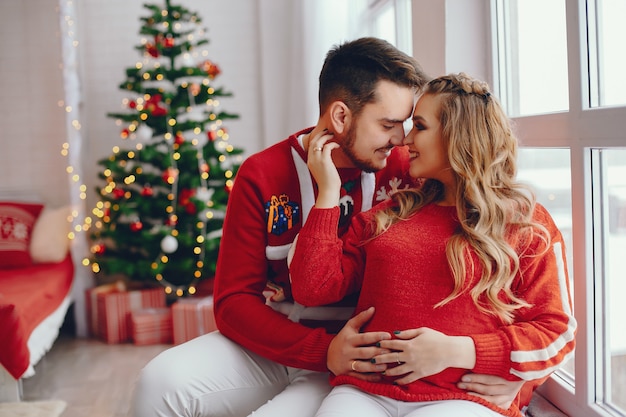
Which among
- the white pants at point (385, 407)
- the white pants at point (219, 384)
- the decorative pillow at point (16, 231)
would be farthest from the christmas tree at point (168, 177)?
the white pants at point (385, 407)

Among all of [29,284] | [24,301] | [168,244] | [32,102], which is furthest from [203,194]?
[32,102]

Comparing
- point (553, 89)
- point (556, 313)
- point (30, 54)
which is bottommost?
point (556, 313)

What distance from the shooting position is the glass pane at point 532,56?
5.47 ft

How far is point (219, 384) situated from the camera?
1.67 meters

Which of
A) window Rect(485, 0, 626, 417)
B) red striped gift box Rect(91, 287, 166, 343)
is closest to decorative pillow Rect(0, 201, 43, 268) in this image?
red striped gift box Rect(91, 287, 166, 343)

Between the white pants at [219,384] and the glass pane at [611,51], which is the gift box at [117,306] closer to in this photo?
the white pants at [219,384]

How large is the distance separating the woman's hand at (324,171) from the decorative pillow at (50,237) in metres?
2.88

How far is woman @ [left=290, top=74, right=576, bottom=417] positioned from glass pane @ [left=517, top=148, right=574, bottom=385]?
18 cm

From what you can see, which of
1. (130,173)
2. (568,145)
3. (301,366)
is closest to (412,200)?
(568,145)

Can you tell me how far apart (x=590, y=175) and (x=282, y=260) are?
0.80m

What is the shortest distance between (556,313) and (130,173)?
3164 millimetres

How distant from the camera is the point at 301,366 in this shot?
1630 millimetres

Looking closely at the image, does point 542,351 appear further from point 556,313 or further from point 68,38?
point 68,38

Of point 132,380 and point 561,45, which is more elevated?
point 561,45
